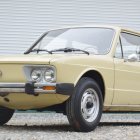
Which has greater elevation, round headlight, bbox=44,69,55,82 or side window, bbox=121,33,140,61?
side window, bbox=121,33,140,61

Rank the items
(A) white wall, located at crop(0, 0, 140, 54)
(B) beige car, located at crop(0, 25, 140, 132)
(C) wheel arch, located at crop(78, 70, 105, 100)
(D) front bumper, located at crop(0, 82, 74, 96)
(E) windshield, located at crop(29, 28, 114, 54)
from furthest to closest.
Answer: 1. (A) white wall, located at crop(0, 0, 140, 54)
2. (E) windshield, located at crop(29, 28, 114, 54)
3. (C) wheel arch, located at crop(78, 70, 105, 100)
4. (B) beige car, located at crop(0, 25, 140, 132)
5. (D) front bumper, located at crop(0, 82, 74, 96)

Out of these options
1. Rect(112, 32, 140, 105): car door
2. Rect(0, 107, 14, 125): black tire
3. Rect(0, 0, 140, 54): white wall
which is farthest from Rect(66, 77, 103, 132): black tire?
Rect(0, 0, 140, 54): white wall

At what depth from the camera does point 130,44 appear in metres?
9.69

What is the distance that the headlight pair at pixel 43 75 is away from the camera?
794 centimetres

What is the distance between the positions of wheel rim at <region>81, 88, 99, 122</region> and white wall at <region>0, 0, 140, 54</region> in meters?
10.2

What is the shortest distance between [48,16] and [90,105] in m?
10.4

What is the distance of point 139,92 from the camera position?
9531mm

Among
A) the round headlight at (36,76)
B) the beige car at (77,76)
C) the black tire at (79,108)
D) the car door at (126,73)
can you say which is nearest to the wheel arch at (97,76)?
the beige car at (77,76)

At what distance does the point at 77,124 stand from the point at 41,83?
681 millimetres

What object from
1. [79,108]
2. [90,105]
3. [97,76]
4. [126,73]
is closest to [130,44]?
[126,73]

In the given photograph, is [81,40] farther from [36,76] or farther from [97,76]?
[36,76]

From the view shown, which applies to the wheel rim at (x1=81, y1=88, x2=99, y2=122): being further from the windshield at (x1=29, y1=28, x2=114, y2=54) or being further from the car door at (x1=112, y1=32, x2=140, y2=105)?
the windshield at (x1=29, y1=28, x2=114, y2=54)

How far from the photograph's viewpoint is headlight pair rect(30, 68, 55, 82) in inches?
313

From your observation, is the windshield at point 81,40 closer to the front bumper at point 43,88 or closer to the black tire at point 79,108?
the black tire at point 79,108
